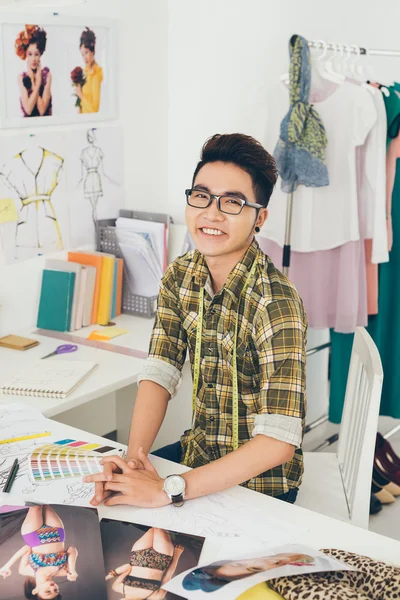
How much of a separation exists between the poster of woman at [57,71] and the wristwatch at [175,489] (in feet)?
4.74

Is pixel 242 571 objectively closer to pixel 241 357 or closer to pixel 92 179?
pixel 241 357

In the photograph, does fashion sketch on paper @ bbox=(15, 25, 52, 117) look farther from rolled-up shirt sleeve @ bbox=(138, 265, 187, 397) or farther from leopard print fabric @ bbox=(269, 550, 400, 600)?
leopard print fabric @ bbox=(269, 550, 400, 600)

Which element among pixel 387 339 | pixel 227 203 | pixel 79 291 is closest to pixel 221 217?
pixel 227 203

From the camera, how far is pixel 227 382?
63.5 inches

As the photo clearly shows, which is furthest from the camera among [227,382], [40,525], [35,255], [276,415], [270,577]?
[35,255]

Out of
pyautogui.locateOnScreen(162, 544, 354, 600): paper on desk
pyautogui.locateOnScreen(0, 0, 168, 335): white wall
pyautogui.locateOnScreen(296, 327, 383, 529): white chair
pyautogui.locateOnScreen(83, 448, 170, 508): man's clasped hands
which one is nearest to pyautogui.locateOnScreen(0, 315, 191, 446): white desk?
pyautogui.locateOnScreen(0, 0, 168, 335): white wall

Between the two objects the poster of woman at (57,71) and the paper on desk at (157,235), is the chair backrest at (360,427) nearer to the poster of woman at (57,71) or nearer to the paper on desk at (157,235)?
the paper on desk at (157,235)

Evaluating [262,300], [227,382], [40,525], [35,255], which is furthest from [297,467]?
[35,255]

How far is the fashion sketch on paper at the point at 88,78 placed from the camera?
254 cm

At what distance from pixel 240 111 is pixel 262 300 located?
154 centimetres

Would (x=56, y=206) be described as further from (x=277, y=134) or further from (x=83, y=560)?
(x=83, y=560)

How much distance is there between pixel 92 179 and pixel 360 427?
4.76ft

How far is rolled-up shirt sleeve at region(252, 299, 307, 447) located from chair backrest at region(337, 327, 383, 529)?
0.21m

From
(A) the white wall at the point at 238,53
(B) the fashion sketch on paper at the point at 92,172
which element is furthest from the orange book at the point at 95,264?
(A) the white wall at the point at 238,53
